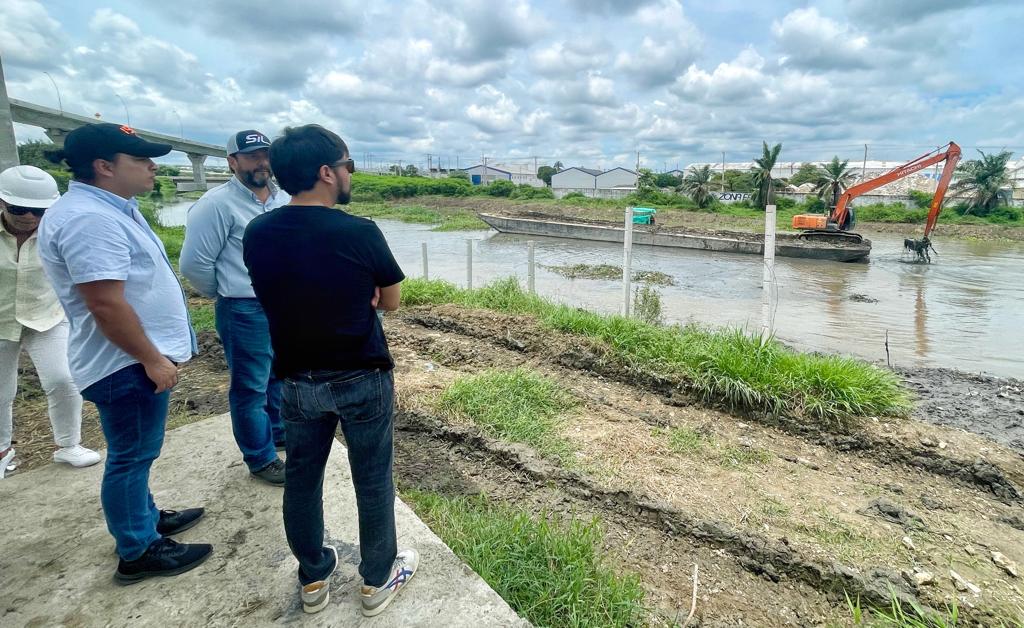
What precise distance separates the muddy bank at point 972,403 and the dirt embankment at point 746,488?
0.04 m

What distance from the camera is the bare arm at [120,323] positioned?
1606 mm

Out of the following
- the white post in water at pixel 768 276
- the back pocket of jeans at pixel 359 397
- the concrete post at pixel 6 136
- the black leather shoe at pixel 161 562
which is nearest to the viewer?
the back pocket of jeans at pixel 359 397

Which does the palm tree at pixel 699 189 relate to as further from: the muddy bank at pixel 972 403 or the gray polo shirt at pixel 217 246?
the gray polo shirt at pixel 217 246

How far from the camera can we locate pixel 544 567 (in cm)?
214

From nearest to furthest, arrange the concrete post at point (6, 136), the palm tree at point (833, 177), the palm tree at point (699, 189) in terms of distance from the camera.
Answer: the concrete post at point (6, 136)
the palm tree at point (833, 177)
the palm tree at point (699, 189)

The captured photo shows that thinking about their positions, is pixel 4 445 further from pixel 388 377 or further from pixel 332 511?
pixel 388 377

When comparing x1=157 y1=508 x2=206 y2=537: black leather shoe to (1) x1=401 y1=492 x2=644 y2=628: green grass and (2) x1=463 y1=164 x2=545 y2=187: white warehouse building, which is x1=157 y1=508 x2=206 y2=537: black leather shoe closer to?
(1) x1=401 y1=492 x2=644 y2=628: green grass

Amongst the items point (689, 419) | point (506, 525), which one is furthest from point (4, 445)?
point (689, 419)

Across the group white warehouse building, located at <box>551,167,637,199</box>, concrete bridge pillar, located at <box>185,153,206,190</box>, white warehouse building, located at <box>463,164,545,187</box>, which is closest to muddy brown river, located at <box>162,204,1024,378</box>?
concrete bridge pillar, located at <box>185,153,206,190</box>

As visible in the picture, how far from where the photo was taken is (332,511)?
2.31 meters

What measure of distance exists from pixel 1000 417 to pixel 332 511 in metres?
5.42

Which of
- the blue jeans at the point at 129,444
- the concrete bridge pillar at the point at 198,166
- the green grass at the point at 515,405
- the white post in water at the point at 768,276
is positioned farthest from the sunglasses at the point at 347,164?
the concrete bridge pillar at the point at 198,166

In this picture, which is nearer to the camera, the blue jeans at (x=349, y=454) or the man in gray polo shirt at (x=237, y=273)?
the blue jeans at (x=349, y=454)

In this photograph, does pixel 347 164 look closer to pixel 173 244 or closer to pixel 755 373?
pixel 755 373
